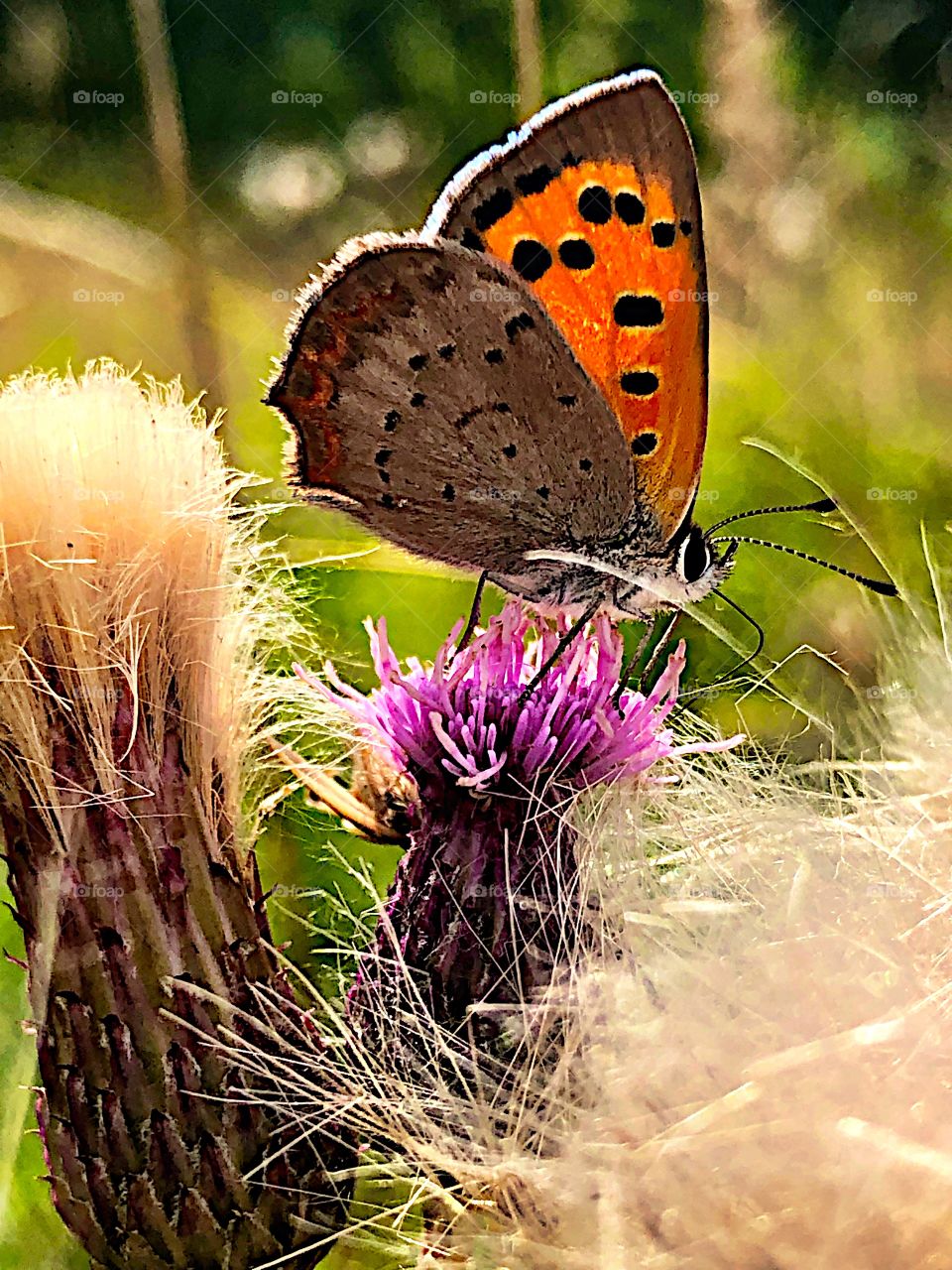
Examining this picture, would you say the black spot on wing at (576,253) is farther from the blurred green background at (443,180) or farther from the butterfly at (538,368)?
the blurred green background at (443,180)

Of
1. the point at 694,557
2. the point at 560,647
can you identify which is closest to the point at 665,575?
the point at 694,557

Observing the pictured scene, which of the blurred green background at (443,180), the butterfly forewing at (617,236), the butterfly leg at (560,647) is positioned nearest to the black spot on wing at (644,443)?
the butterfly forewing at (617,236)

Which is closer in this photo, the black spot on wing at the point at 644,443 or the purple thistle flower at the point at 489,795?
the purple thistle flower at the point at 489,795

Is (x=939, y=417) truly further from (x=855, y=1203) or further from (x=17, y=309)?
(x=855, y=1203)

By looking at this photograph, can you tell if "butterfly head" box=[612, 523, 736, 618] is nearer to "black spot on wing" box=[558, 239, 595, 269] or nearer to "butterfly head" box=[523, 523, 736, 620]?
"butterfly head" box=[523, 523, 736, 620]

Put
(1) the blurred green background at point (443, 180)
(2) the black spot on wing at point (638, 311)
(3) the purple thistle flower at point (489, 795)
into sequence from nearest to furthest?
1. (3) the purple thistle flower at point (489, 795)
2. (2) the black spot on wing at point (638, 311)
3. (1) the blurred green background at point (443, 180)

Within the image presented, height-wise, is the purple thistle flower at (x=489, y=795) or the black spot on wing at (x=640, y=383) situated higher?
the black spot on wing at (x=640, y=383)

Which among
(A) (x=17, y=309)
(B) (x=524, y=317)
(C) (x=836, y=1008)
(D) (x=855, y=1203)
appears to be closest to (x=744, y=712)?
(B) (x=524, y=317)
